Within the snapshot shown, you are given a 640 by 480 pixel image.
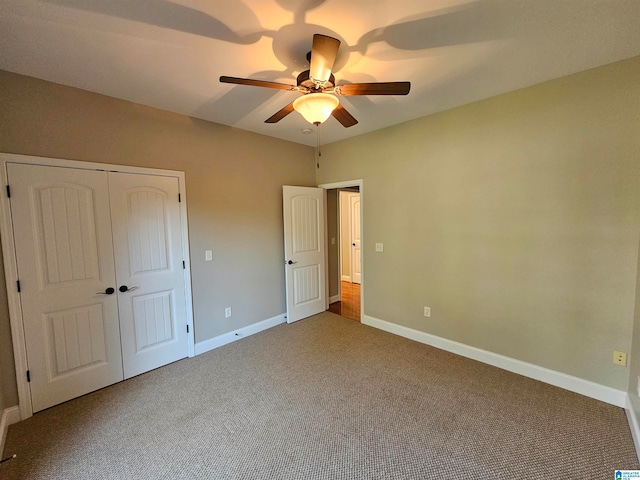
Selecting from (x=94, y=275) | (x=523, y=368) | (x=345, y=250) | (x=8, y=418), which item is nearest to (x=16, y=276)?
(x=94, y=275)

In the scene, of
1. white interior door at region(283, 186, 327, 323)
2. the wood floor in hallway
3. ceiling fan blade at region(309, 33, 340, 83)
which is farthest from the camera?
the wood floor in hallway

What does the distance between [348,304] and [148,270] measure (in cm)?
322

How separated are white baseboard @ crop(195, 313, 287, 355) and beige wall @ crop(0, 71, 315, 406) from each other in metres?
0.06

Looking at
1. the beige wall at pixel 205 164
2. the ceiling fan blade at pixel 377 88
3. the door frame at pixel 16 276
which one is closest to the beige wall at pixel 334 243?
the beige wall at pixel 205 164

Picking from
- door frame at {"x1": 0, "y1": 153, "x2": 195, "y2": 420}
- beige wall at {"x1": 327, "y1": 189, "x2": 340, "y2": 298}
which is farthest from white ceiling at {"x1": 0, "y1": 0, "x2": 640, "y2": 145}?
beige wall at {"x1": 327, "y1": 189, "x2": 340, "y2": 298}

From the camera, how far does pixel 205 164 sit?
3.09 metres

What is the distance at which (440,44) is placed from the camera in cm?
179

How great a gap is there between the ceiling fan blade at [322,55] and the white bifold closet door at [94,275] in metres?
2.05

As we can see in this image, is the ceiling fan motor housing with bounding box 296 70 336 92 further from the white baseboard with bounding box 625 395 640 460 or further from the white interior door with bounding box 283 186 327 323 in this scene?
the white baseboard with bounding box 625 395 640 460

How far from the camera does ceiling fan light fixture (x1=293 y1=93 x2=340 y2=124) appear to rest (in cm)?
171

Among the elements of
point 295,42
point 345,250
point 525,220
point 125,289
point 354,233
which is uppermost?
point 295,42

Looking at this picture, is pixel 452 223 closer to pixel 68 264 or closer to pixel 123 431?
pixel 123 431

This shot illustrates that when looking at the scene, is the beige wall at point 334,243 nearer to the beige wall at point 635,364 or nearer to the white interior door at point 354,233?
the white interior door at point 354,233

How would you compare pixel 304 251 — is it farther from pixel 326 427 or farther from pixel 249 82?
pixel 249 82
